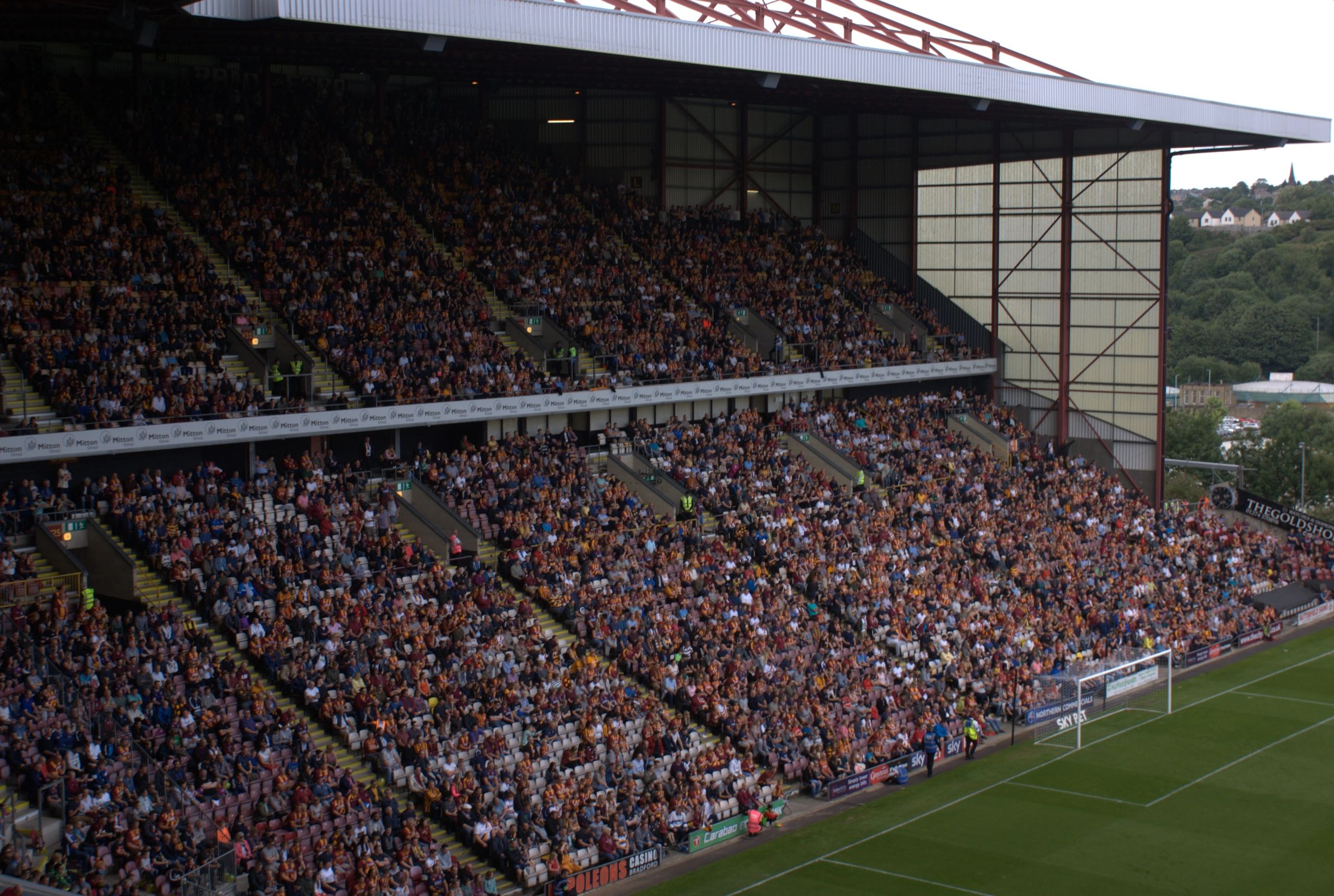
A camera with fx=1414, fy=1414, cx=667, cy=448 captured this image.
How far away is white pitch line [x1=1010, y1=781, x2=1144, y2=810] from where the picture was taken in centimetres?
3055

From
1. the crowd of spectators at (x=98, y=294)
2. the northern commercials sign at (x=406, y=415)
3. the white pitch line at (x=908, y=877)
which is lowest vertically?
the white pitch line at (x=908, y=877)

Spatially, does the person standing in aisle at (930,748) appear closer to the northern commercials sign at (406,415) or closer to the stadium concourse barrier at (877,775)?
the stadium concourse barrier at (877,775)

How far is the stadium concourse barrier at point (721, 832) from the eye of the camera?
1065 inches

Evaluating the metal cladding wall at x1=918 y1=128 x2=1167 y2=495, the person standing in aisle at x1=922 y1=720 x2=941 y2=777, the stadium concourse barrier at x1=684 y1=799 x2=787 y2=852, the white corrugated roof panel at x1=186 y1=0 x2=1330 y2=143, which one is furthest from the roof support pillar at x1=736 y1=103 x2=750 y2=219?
the stadium concourse barrier at x1=684 y1=799 x2=787 y2=852

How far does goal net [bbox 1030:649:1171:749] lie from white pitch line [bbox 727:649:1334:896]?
1.95 ft

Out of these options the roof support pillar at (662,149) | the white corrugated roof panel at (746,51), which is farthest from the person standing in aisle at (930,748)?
the roof support pillar at (662,149)

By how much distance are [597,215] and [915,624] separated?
59.8ft

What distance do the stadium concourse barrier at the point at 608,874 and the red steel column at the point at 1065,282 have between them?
32601mm

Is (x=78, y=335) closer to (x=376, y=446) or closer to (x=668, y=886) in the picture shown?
(x=376, y=446)

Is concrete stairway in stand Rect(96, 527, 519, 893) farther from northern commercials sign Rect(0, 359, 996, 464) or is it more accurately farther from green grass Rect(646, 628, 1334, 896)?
green grass Rect(646, 628, 1334, 896)

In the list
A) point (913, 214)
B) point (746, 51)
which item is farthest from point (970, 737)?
point (913, 214)

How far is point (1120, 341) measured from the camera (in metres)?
53.2

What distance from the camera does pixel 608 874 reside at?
25266 millimetres

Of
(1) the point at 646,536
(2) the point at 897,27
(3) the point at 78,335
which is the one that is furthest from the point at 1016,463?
(3) the point at 78,335
